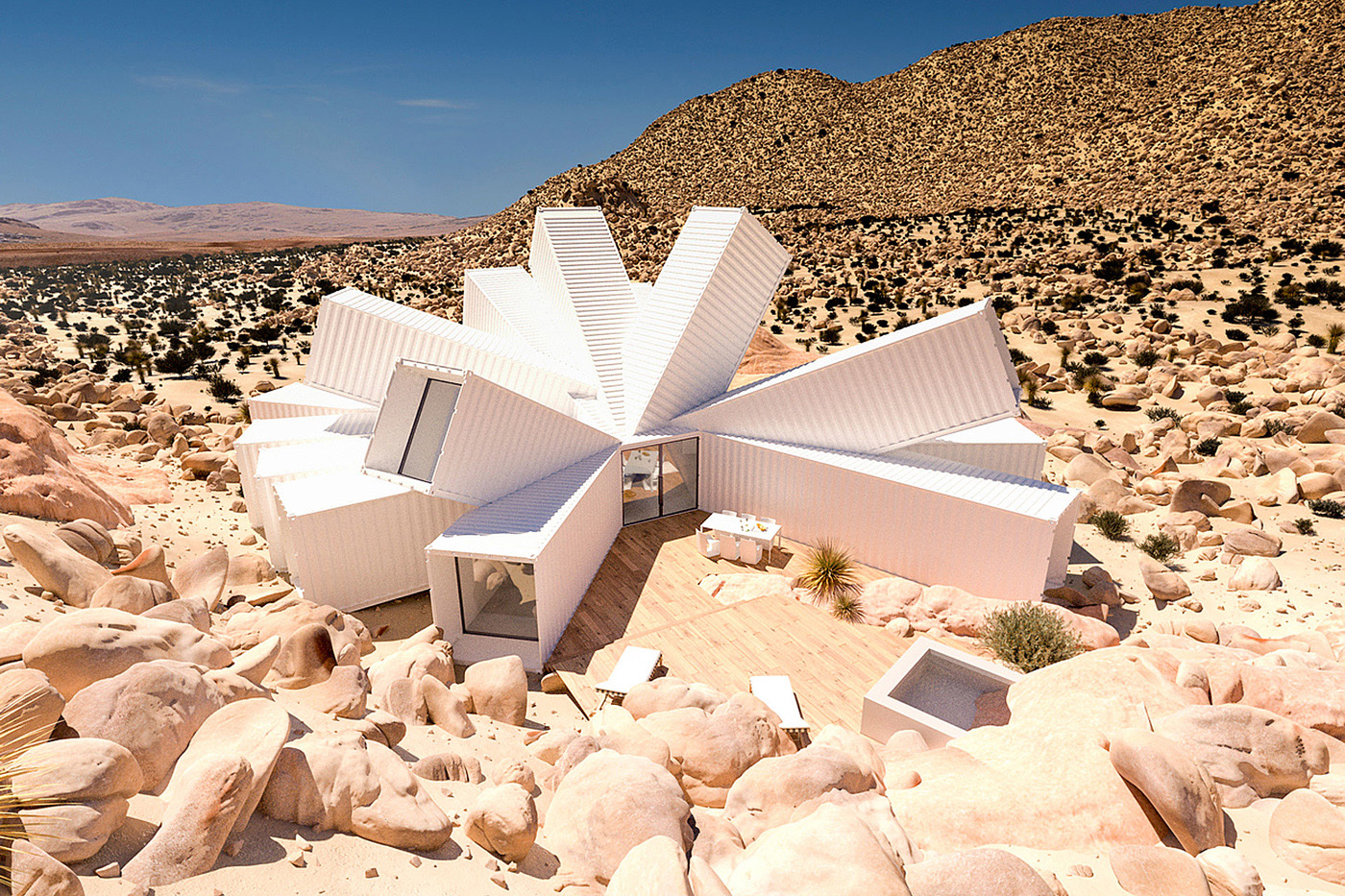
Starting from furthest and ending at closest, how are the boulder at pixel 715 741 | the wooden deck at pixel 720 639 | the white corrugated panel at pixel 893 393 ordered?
the white corrugated panel at pixel 893 393 < the wooden deck at pixel 720 639 < the boulder at pixel 715 741

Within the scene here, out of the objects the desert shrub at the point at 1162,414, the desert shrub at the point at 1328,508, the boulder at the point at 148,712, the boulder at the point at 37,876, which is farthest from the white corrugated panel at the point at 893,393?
the boulder at the point at 37,876

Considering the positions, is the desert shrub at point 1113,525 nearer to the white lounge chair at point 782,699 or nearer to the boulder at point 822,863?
the white lounge chair at point 782,699

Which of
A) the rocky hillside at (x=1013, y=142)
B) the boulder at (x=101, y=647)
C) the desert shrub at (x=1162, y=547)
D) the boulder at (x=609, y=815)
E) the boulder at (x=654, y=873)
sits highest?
the rocky hillside at (x=1013, y=142)

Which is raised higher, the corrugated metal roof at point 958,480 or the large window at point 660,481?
the corrugated metal roof at point 958,480

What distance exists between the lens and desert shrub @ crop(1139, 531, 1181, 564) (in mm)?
11484

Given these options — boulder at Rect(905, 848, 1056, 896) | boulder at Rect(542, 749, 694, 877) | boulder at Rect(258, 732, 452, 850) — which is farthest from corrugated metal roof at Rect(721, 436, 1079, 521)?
boulder at Rect(258, 732, 452, 850)

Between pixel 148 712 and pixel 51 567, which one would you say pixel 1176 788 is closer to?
pixel 148 712

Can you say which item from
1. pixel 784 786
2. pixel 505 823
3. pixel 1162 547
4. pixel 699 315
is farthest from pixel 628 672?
pixel 1162 547

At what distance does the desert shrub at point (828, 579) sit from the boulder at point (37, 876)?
8761mm

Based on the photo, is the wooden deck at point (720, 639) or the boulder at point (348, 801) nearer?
the boulder at point (348, 801)

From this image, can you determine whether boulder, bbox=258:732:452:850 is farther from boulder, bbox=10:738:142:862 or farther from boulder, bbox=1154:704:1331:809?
boulder, bbox=1154:704:1331:809

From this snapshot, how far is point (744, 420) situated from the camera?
12789mm

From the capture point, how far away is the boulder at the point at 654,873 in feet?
11.6

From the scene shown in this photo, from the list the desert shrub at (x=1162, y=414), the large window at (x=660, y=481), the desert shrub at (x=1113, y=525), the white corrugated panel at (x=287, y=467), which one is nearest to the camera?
the white corrugated panel at (x=287, y=467)
